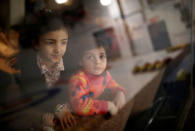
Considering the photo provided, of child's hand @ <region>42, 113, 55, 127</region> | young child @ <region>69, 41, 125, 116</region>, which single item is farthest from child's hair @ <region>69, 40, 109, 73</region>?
child's hand @ <region>42, 113, 55, 127</region>

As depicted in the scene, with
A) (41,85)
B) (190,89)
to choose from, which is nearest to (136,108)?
(41,85)

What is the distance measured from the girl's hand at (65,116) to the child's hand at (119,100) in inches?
7.1

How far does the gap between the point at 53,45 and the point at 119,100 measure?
0.31 meters

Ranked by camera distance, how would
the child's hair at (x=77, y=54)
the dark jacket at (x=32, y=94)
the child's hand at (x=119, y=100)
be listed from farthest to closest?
the child's hand at (x=119, y=100) → the child's hair at (x=77, y=54) → the dark jacket at (x=32, y=94)

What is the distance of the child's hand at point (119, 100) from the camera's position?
1.95ft

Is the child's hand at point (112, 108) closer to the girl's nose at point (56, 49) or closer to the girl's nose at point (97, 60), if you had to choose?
the girl's nose at point (97, 60)

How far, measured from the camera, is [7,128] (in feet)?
1.13

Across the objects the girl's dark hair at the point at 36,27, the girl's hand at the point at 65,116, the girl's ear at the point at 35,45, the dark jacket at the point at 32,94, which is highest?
the girl's dark hair at the point at 36,27

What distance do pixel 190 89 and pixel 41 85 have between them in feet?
3.87

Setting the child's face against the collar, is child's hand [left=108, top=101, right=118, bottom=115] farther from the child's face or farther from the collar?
the collar

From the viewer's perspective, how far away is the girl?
1.25ft

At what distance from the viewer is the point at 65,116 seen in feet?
1.46

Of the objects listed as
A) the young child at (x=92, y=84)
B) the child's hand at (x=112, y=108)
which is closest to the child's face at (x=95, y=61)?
the young child at (x=92, y=84)

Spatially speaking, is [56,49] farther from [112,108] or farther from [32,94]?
[112,108]
